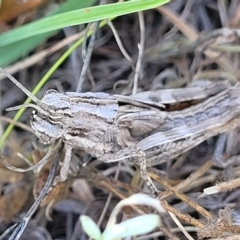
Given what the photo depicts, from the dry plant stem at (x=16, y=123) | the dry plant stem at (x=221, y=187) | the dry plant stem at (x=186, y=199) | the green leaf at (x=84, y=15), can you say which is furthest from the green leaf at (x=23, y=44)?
the dry plant stem at (x=221, y=187)

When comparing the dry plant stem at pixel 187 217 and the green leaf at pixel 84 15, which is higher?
the green leaf at pixel 84 15

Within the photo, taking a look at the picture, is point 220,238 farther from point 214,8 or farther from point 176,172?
point 214,8

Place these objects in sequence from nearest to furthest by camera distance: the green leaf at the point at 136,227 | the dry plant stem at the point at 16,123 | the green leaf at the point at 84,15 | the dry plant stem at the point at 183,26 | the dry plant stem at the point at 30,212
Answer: the green leaf at the point at 136,227
the green leaf at the point at 84,15
the dry plant stem at the point at 30,212
the dry plant stem at the point at 16,123
the dry plant stem at the point at 183,26

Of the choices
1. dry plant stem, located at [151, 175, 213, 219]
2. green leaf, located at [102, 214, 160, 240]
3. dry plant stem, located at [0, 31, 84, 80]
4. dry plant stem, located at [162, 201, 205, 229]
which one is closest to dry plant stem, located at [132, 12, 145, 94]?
dry plant stem, located at [0, 31, 84, 80]

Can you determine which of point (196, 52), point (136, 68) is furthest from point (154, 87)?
point (196, 52)

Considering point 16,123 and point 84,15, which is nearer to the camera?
point 84,15

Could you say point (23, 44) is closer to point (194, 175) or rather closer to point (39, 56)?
point (39, 56)

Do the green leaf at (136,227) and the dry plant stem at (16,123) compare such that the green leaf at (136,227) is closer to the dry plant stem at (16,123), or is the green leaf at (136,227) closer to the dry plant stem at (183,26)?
the dry plant stem at (16,123)

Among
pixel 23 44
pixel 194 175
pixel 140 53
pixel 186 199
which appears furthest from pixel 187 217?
pixel 23 44
